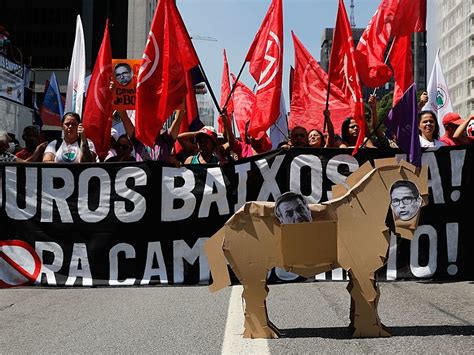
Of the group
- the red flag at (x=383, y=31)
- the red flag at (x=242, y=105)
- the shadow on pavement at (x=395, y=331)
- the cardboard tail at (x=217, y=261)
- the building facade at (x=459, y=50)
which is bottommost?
the shadow on pavement at (x=395, y=331)

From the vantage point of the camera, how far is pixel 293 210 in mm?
5230

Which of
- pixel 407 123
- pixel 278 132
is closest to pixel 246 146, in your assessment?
pixel 278 132

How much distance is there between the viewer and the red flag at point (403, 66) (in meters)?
9.91

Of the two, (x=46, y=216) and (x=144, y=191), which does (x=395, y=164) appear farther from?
(x=46, y=216)

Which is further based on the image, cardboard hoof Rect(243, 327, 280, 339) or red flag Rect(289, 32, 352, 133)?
red flag Rect(289, 32, 352, 133)

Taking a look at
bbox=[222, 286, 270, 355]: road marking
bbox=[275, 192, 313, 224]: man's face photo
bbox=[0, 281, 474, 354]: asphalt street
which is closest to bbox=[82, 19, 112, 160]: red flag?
bbox=[0, 281, 474, 354]: asphalt street

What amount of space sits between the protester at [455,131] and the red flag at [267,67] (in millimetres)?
2167

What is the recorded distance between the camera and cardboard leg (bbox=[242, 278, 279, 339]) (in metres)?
5.19

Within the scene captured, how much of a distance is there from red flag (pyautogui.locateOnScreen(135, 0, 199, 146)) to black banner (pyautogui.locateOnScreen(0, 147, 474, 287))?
2.51 ft

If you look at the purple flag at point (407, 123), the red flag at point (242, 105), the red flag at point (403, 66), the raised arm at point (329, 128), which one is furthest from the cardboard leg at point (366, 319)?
the red flag at point (242, 105)

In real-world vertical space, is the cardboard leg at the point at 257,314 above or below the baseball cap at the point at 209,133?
below

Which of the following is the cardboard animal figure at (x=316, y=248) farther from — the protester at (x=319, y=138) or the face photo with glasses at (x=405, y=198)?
the protester at (x=319, y=138)

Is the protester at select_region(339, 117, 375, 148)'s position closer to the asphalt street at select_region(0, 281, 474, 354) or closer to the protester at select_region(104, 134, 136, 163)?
the asphalt street at select_region(0, 281, 474, 354)

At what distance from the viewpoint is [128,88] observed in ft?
51.6
